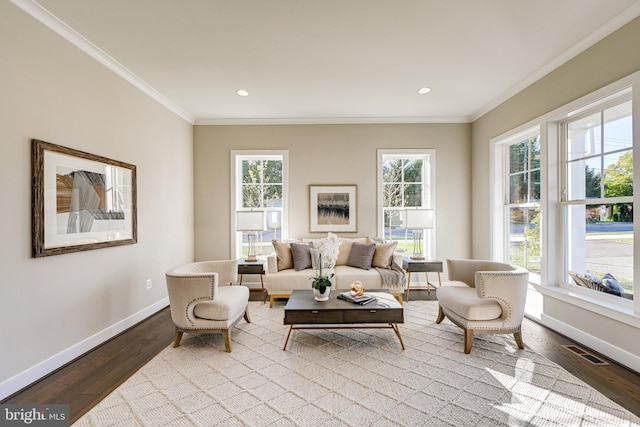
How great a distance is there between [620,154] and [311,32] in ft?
9.49

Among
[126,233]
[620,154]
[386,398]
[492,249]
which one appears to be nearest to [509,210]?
[492,249]

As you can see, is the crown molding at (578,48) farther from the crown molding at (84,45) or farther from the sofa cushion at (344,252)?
the crown molding at (84,45)

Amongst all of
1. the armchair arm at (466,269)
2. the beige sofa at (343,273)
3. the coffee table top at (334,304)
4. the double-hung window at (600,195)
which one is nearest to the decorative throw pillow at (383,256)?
the beige sofa at (343,273)

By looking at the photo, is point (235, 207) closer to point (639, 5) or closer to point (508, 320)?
point (508, 320)

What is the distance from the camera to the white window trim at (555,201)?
2.27 m

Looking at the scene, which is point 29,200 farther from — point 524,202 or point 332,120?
point 524,202

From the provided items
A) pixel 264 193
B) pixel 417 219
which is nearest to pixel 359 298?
pixel 417 219

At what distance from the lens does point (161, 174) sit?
12.8ft

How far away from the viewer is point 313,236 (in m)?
4.87

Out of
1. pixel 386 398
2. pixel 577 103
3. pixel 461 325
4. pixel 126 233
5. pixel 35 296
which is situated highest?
pixel 577 103

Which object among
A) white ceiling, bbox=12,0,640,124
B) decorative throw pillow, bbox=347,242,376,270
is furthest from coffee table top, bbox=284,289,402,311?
white ceiling, bbox=12,0,640,124

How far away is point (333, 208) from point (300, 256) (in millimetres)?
1129

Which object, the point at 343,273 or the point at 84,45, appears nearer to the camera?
the point at 84,45

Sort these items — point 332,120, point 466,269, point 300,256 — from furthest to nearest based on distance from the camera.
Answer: point 332,120
point 300,256
point 466,269
